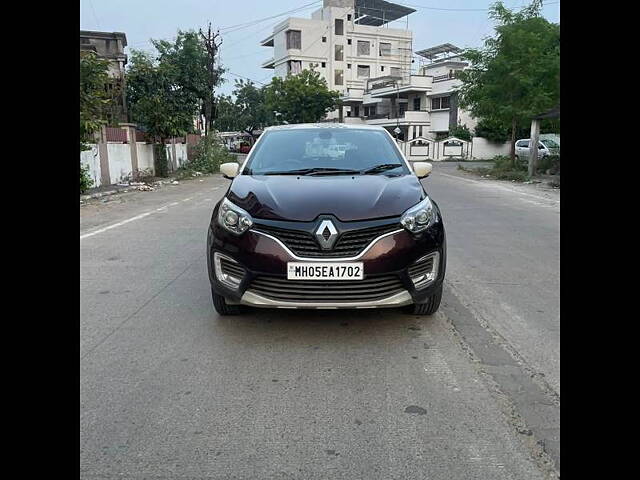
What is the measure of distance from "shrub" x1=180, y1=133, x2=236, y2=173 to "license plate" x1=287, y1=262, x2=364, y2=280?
75.8 feet

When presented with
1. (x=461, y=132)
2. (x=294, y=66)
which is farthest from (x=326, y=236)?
(x=294, y=66)

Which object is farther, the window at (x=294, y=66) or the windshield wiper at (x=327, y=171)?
the window at (x=294, y=66)

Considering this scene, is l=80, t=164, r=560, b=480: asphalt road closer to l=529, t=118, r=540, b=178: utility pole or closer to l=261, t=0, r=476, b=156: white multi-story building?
l=529, t=118, r=540, b=178: utility pole

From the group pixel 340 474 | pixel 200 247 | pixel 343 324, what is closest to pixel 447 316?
pixel 343 324

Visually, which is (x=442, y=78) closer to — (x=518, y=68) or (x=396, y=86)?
(x=396, y=86)

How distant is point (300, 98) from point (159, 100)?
2955 cm

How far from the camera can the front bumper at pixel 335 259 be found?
3767mm

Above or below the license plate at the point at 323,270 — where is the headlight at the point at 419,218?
above

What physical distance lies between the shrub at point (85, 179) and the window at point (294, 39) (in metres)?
55.3

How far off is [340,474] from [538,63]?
21.8 m

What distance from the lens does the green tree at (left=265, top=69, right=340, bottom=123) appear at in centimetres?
5119

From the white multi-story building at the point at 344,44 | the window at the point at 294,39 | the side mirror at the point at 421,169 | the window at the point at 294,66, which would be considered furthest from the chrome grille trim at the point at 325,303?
the window at the point at 294,39

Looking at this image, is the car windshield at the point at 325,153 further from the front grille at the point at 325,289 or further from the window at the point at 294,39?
the window at the point at 294,39

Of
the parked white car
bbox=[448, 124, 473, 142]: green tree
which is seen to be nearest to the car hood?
the parked white car
